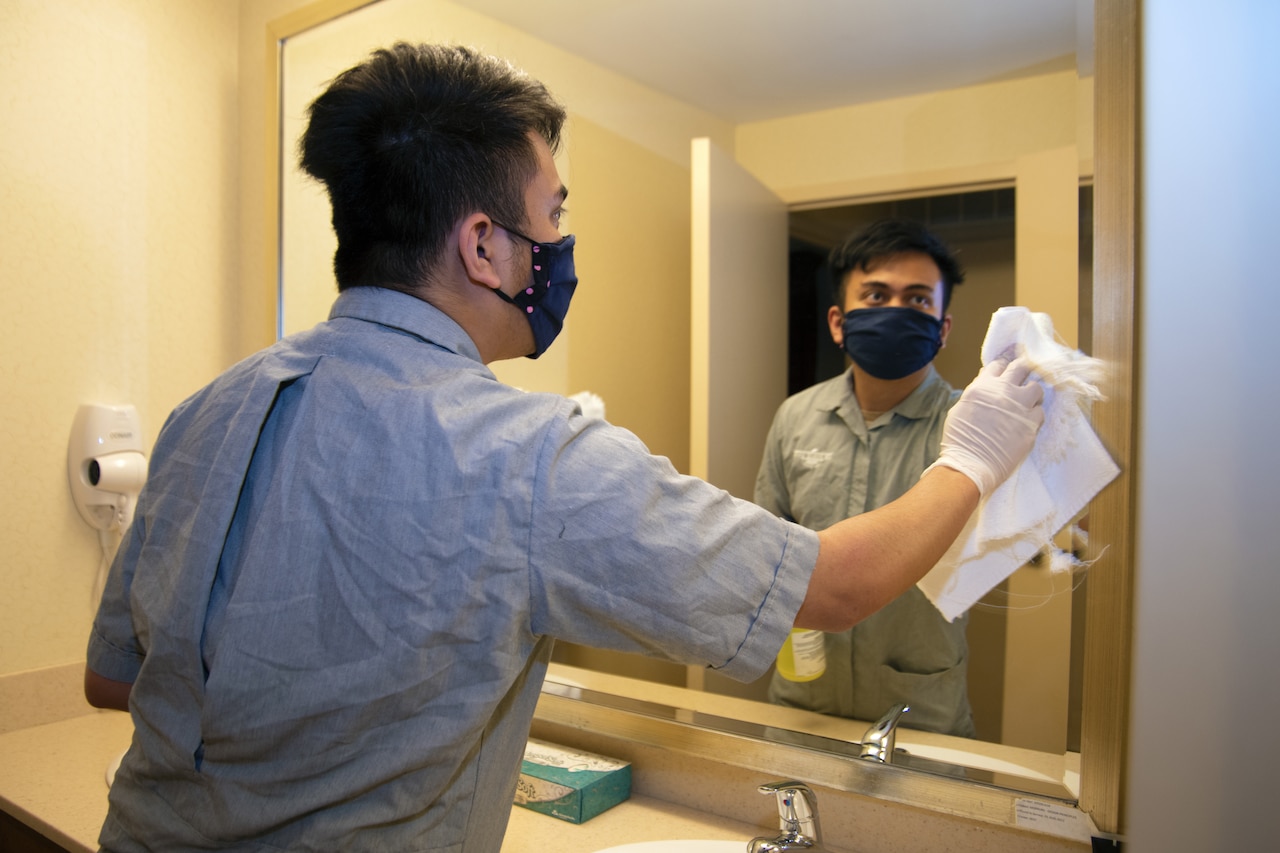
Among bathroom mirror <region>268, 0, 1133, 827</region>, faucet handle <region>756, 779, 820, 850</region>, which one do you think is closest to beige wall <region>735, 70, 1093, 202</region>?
bathroom mirror <region>268, 0, 1133, 827</region>

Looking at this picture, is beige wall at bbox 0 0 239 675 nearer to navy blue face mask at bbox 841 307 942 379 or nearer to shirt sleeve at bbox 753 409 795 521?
shirt sleeve at bbox 753 409 795 521

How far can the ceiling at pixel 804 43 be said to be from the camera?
950mm

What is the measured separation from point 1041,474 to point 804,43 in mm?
689

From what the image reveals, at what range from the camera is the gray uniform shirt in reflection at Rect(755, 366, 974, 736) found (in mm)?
991

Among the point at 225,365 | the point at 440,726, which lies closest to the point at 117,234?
the point at 225,365

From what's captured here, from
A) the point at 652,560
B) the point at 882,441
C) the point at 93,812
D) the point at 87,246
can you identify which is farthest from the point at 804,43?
the point at 93,812

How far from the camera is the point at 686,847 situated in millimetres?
920

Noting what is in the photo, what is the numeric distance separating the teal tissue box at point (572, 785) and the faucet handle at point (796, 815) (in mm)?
264

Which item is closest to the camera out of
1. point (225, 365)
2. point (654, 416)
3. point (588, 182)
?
point (654, 416)

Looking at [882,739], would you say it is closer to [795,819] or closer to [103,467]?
[795,819]

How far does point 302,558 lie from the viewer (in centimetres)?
62

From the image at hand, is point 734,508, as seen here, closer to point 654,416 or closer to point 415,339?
point 415,339

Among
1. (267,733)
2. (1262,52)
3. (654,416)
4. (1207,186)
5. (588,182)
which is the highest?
(588,182)

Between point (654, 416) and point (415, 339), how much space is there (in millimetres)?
668
